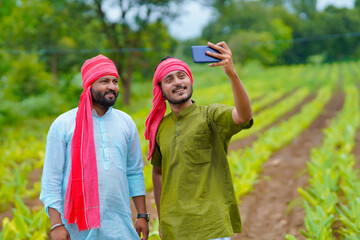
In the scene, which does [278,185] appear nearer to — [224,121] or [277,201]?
[277,201]

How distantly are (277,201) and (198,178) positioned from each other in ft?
10.3

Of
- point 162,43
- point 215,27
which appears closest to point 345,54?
point 215,27

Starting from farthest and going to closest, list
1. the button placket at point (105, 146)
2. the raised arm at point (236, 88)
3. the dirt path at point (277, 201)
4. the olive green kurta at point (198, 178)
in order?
the dirt path at point (277, 201) → the button placket at point (105, 146) → the olive green kurta at point (198, 178) → the raised arm at point (236, 88)

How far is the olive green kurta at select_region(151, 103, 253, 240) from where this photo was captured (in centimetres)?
183

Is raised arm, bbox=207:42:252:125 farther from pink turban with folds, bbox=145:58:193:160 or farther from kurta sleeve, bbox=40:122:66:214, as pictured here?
kurta sleeve, bbox=40:122:66:214

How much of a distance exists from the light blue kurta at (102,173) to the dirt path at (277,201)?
1976 mm

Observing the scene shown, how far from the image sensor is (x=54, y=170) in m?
1.91

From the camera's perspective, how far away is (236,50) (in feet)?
112

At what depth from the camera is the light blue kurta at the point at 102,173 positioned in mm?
1908

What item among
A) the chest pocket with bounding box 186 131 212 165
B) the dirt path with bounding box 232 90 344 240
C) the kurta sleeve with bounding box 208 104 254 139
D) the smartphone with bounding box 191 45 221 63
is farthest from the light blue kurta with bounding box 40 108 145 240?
the dirt path with bounding box 232 90 344 240

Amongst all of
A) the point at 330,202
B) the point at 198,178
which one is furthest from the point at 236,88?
the point at 330,202

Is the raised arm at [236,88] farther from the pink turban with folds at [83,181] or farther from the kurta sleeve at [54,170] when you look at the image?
the kurta sleeve at [54,170]

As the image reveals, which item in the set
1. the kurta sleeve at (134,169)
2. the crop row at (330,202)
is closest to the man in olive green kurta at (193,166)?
the kurta sleeve at (134,169)

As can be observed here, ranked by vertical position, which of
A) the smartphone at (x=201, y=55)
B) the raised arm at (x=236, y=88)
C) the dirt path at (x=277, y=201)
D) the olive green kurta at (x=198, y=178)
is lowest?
the dirt path at (x=277, y=201)
